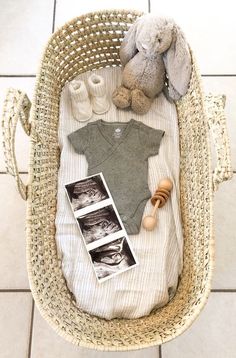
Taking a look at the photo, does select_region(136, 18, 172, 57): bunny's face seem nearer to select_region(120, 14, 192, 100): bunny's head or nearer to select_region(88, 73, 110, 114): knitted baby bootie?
select_region(120, 14, 192, 100): bunny's head

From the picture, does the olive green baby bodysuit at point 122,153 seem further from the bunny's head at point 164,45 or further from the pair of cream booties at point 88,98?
the bunny's head at point 164,45

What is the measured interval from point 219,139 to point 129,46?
1.24 ft

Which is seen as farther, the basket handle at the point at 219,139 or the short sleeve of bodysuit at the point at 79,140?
the short sleeve of bodysuit at the point at 79,140

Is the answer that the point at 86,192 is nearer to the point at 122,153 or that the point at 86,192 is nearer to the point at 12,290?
the point at 122,153

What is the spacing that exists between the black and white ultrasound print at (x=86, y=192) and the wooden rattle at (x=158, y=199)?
0.40 ft

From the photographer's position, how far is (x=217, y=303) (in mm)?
1146

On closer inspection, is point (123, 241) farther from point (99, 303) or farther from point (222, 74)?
point (222, 74)

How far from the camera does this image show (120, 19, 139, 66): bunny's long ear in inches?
42.1

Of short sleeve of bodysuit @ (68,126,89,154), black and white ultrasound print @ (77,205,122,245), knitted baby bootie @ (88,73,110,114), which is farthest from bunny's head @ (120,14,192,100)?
black and white ultrasound print @ (77,205,122,245)

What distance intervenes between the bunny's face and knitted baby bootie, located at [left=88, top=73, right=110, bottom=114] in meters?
0.15

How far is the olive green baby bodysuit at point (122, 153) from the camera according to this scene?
109 centimetres

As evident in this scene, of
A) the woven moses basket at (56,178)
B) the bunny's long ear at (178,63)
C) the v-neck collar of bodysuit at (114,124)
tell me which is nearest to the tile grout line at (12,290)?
the woven moses basket at (56,178)

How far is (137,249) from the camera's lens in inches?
40.7

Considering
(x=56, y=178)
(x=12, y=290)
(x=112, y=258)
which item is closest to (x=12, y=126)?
(x=56, y=178)
